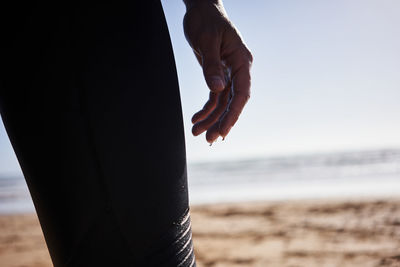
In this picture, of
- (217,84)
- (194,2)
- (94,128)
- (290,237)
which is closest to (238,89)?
(217,84)

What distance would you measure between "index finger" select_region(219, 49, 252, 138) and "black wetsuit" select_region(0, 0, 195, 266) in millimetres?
156

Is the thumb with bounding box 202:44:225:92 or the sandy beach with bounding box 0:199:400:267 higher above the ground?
the thumb with bounding box 202:44:225:92

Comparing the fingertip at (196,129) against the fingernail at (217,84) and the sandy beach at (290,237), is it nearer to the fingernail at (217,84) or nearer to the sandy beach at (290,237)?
the fingernail at (217,84)

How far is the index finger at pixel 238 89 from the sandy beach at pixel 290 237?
184 centimetres

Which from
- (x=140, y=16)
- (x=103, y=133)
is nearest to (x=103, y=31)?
(x=140, y=16)

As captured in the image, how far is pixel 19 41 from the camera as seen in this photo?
0.51 metres

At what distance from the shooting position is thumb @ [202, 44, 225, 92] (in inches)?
23.7

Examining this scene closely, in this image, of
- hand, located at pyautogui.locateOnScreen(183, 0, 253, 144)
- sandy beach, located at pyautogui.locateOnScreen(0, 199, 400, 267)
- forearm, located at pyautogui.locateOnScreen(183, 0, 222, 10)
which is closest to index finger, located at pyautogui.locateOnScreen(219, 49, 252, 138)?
hand, located at pyautogui.locateOnScreen(183, 0, 253, 144)

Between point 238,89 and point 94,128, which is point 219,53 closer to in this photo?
point 238,89

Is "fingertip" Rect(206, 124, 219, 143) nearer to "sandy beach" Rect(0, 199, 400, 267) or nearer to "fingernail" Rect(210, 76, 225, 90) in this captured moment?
"fingernail" Rect(210, 76, 225, 90)

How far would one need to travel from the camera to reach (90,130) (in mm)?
514

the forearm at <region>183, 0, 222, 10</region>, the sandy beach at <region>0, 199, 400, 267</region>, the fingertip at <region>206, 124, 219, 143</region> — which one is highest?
the forearm at <region>183, 0, 222, 10</region>

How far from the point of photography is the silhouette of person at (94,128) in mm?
509

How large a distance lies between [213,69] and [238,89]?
9 centimetres
